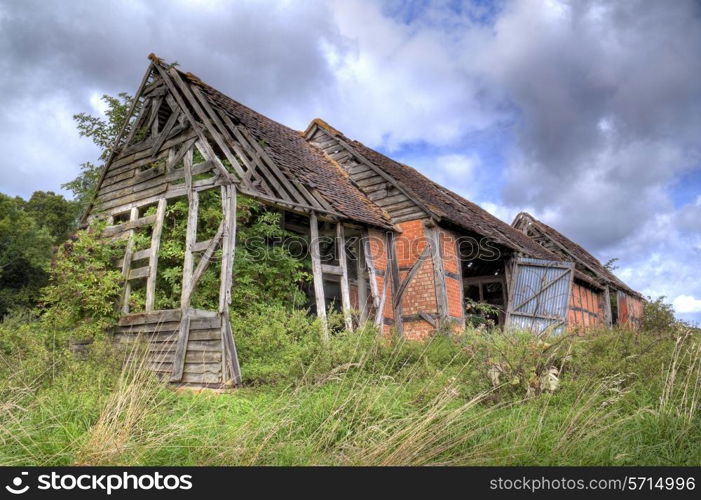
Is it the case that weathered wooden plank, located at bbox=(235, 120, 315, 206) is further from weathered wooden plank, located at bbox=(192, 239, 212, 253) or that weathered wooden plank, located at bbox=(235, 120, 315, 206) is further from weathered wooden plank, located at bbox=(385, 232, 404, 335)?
weathered wooden plank, located at bbox=(385, 232, 404, 335)

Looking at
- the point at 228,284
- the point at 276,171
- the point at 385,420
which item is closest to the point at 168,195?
the point at 276,171

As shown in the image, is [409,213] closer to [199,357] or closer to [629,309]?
[199,357]

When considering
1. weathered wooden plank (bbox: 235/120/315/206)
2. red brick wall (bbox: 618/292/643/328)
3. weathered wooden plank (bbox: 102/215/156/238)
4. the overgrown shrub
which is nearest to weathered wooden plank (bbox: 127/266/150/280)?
the overgrown shrub

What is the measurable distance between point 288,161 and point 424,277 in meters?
3.95

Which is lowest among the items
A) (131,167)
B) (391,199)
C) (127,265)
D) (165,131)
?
(127,265)

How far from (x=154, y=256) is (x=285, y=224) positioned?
3108mm

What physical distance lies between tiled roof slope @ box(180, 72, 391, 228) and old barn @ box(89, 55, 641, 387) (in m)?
0.06

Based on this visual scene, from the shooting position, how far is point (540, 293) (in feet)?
44.2

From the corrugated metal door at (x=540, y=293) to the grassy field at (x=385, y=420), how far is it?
652cm

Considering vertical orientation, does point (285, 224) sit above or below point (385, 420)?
above
